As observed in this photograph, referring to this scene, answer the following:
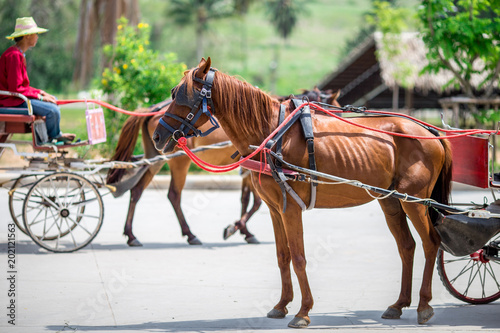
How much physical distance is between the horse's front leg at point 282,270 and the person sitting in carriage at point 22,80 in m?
3.41


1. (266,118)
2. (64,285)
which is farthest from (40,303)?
(266,118)

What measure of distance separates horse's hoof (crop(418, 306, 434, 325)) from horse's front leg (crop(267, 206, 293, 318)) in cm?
113

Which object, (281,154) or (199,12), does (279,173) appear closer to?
(281,154)

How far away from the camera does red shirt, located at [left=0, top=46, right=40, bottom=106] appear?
7.52 meters

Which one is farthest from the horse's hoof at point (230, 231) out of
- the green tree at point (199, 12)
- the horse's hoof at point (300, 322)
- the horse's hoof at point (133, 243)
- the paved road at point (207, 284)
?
the green tree at point (199, 12)

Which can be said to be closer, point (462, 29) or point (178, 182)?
point (178, 182)

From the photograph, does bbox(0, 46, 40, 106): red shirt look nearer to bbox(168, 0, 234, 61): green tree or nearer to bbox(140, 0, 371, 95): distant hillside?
bbox(140, 0, 371, 95): distant hillside

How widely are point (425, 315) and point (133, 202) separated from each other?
4643 millimetres

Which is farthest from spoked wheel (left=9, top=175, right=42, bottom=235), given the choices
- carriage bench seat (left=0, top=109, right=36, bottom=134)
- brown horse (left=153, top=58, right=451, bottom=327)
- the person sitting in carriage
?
brown horse (left=153, top=58, right=451, bottom=327)

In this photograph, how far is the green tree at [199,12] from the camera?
200 ft

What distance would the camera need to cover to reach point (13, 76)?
24.7 ft

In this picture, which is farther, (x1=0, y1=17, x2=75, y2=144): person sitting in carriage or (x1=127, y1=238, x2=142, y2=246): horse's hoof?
(x1=127, y1=238, x2=142, y2=246): horse's hoof

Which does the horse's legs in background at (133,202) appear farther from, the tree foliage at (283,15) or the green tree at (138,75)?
the tree foliage at (283,15)

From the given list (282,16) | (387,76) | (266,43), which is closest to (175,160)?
(387,76)
